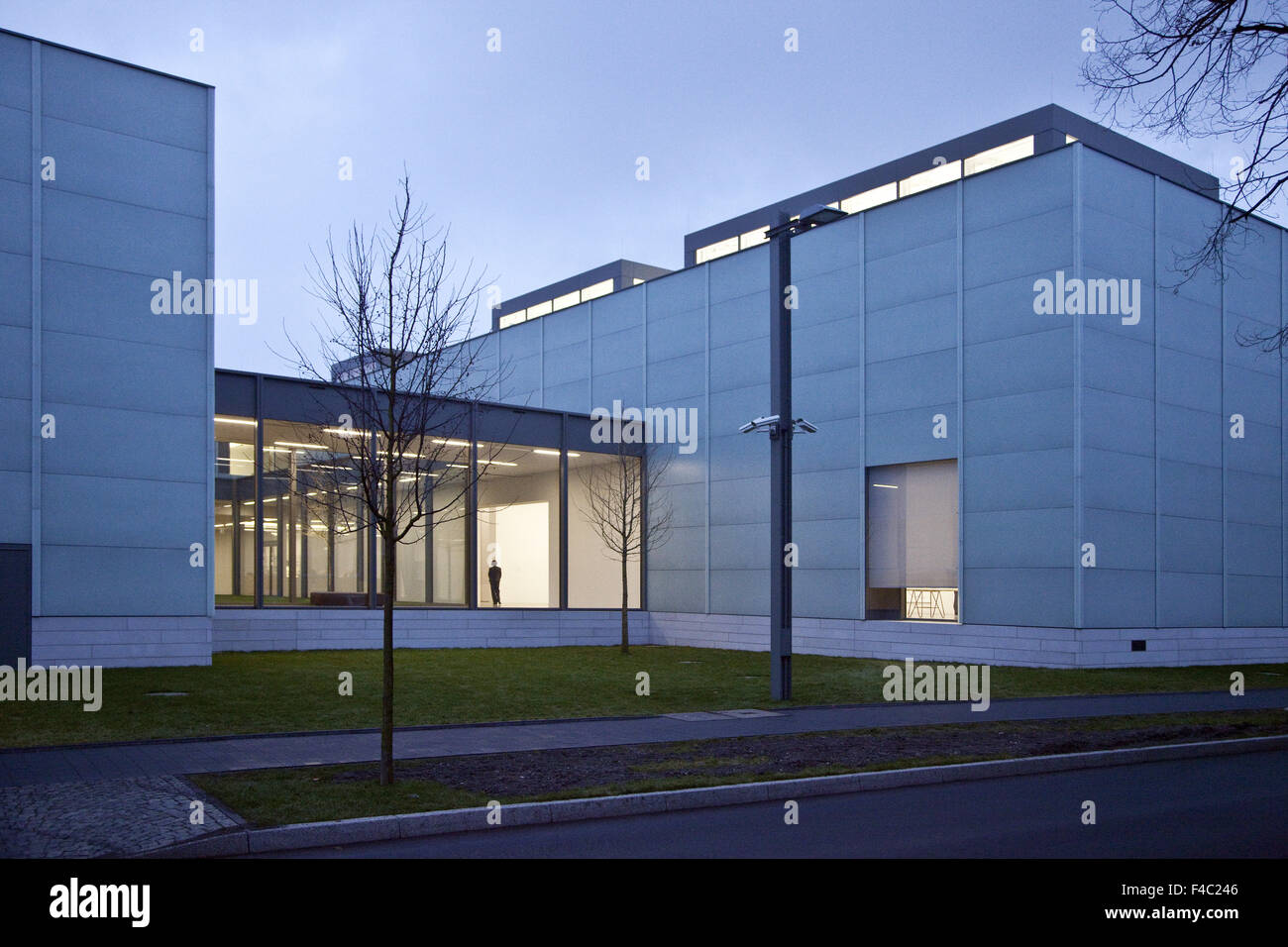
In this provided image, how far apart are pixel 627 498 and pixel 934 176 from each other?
44.3 ft

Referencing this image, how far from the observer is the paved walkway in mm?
10633

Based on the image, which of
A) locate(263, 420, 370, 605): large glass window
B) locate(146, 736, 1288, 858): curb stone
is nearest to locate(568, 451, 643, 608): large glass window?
locate(263, 420, 370, 605): large glass window

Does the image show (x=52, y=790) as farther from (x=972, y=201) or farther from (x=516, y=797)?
(x=972, y=201)

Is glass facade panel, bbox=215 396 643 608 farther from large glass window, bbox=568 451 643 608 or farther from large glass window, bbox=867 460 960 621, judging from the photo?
large glass window, bbox=867 460 960 621

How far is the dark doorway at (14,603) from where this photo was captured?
1862 cm

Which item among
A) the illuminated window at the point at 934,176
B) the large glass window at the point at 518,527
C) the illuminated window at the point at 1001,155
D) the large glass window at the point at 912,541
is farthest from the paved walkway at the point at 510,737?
the illuminated window at the point at 934,176

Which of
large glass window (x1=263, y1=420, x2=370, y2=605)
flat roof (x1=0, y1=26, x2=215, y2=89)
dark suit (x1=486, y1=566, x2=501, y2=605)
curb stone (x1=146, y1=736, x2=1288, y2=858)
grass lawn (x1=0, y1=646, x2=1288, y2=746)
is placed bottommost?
grass lawn (x1=0, y1=646, x2=1288, y2=746)

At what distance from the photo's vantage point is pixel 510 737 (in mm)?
13180

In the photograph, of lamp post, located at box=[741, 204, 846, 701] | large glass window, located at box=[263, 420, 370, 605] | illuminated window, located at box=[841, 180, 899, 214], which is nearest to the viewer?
lamp post, located at box=[741, 204, 846, 701]

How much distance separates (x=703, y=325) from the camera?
3391cm

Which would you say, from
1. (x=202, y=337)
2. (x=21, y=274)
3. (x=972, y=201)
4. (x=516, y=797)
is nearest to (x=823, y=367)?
(x=972, y=201)

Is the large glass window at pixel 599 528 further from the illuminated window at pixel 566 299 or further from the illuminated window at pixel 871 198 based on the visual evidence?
the illuminated window at pixel 566 299

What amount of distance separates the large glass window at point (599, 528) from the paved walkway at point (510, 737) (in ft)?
54.3

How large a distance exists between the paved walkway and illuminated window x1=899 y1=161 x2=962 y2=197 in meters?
19.1
